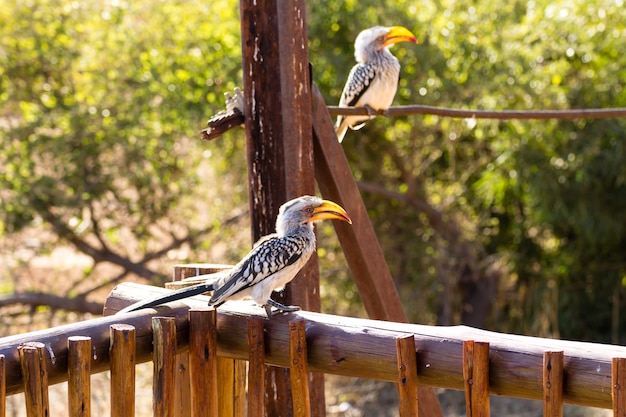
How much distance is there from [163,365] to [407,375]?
26.4 inches

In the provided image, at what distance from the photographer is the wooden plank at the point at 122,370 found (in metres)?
2.39

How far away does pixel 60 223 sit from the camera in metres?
7.63

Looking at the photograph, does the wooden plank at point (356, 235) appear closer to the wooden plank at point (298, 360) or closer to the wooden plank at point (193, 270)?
the wooden plank at point (193, 270)

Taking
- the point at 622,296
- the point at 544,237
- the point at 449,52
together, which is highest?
the point at 449,52

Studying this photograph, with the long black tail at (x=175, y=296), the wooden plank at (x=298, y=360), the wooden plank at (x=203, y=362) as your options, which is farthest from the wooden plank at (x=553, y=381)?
the long black tail at (x=175, y=296)

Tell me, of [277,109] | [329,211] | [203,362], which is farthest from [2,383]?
[277,109]

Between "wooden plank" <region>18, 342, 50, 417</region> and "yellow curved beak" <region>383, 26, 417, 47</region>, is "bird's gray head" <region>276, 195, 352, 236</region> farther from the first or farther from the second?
"yellow curved beak" <region>383, 26, 417, 47</region>

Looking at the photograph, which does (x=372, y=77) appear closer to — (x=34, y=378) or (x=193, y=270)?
(x=193, y=270)

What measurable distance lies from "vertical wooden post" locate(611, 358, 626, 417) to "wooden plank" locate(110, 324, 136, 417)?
1197mm

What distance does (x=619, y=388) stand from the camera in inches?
80.7

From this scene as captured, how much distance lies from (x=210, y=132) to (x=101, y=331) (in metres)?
1.02

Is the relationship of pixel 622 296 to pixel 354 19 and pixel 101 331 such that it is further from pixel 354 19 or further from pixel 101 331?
pixel 101 331

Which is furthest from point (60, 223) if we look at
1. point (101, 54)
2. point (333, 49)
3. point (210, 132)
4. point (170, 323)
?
point (170, 323)

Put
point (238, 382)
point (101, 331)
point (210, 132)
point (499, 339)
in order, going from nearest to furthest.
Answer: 1. point (499, 339)
2. point (101, 331)
3. point (238, 382)
4. point (210, 132)
